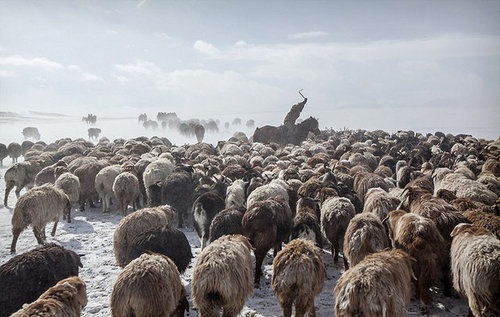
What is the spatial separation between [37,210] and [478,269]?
1085 cm

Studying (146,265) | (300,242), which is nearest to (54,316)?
(146,265)

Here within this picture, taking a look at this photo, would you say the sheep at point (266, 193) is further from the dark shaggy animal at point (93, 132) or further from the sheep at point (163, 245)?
the dark shaggy animal at point (93, 132)

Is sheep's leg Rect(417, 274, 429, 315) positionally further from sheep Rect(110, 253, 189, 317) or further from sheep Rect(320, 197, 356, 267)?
sheep Rect(110, 253, 189, 317)

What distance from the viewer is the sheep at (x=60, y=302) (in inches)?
175

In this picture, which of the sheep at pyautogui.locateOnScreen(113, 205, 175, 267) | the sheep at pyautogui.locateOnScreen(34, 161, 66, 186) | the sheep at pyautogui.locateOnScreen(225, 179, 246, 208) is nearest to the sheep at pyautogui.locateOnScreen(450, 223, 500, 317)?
the sheep at pyautogui.locateOnScreen(113, 205, 175, 267)

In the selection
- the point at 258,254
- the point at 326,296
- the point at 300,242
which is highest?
the point at 300,242

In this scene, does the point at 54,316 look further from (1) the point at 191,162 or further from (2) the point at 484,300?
(1) the point at 191,162

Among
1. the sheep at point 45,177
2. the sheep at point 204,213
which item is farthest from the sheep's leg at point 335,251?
the sheep at point 45,177

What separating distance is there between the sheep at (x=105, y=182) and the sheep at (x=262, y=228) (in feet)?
26.8

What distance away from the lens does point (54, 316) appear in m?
4.54

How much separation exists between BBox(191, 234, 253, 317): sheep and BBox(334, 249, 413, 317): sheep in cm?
164

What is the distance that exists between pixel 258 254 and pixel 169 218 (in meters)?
2.86

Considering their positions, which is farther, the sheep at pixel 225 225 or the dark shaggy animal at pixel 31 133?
the dark shaggy animal at pixel 31 133

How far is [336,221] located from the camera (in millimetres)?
8602
